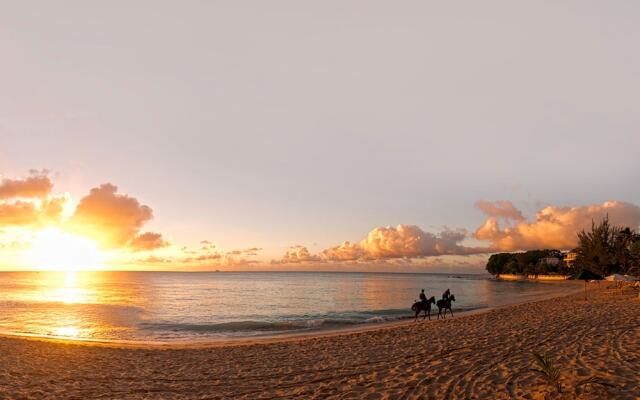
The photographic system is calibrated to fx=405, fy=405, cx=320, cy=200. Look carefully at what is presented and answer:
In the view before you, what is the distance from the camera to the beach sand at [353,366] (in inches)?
380

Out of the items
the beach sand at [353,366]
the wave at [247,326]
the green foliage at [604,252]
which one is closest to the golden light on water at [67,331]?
the wave at [247,326]

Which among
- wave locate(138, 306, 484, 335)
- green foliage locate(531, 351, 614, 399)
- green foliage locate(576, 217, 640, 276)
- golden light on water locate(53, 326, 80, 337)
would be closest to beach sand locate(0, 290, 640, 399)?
green foliage locate(531, 351, 614, 399)

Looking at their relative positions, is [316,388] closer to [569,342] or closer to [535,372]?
[535,372]

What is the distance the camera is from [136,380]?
12.6 metres

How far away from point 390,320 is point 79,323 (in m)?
24.7

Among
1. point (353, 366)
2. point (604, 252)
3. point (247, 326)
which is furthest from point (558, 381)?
point (604, 252)

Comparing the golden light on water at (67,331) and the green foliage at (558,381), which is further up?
the green foliage at (558,381)

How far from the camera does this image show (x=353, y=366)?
12.8m

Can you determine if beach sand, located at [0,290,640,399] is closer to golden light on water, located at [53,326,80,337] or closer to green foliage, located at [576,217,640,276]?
golden light on water, located at [53,326,80,337]

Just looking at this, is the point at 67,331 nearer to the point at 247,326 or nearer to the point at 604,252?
the point at 247,326

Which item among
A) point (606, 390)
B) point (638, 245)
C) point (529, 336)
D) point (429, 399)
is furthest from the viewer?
point (638, 245)

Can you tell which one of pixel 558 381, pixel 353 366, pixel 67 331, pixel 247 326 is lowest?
pixel 247 326

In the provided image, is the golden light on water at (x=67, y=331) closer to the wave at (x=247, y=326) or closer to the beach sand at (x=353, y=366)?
the wave at (x=247, y=326)

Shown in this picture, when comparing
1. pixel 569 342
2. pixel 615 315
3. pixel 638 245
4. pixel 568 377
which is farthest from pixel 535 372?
pixel 638 245
